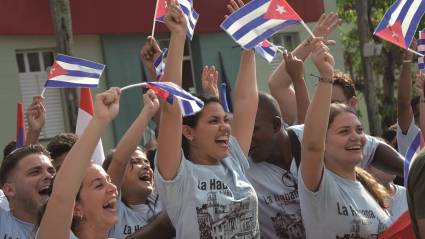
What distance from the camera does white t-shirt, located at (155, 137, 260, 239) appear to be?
4445 mm

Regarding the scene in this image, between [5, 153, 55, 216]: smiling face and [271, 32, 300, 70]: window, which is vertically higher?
[5, 153, 55, 216]: smiling face

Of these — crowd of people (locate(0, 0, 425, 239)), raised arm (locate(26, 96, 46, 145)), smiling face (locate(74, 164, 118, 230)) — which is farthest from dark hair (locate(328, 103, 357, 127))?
raised arm (locate(26, 96, 46, 145))

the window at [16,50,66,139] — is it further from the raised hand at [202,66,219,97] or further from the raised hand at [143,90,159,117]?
the raised hand at [143,90,159,117]

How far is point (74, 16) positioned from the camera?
15.9 m

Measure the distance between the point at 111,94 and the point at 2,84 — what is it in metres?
11.2

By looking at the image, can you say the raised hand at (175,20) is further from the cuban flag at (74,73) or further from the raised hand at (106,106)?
the cuban flag at (74,73)

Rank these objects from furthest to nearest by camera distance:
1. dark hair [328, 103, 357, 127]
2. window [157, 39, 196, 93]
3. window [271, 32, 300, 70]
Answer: window [271, 32, 300, 70], window [157, 39, 196, 93], dark hair [328, 103, 357, 127]

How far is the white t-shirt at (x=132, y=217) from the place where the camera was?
5.05 m

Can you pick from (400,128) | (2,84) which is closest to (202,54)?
(2,84)

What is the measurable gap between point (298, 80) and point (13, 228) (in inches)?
75.9

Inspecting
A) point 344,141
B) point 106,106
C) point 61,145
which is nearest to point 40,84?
point 61,145

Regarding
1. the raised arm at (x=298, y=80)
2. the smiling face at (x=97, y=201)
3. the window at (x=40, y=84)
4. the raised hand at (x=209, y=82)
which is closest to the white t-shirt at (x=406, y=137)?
the raised arm at (x=298, y=80)

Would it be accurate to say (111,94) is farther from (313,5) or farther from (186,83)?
(313,5)

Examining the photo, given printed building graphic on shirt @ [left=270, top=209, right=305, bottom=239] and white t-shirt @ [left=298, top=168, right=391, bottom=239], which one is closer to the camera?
white t-shirt @ [left=298, top=168, right=391, bottom=239]
